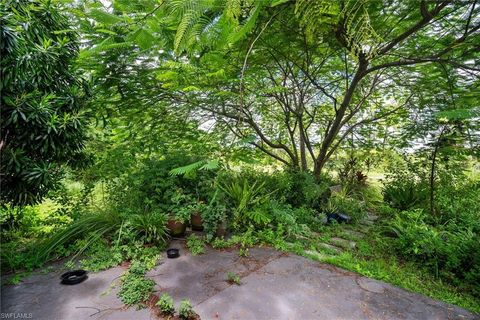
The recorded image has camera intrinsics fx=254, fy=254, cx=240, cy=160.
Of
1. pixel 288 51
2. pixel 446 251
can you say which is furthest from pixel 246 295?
pixel 288 51

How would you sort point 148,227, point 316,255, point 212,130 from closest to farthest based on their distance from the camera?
point 316,255 < point 148,227 < point 212,130

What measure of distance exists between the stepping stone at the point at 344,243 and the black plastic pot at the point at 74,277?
3072mm

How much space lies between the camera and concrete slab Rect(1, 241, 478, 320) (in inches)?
78.5

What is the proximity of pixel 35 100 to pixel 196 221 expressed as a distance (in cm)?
233

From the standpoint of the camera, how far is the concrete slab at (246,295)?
199 cm

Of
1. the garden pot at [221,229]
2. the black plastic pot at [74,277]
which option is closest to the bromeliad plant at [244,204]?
the garden pot at [221,229]

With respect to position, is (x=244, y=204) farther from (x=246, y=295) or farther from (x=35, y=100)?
(x=35, y=100)

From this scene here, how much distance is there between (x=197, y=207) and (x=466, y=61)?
3.94 m

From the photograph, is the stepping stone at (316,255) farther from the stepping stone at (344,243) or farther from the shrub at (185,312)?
the shrub at (185,312)

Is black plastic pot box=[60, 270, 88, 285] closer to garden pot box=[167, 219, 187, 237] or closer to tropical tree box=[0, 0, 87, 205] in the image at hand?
tropical tree box=[0, 0, 87, 205]

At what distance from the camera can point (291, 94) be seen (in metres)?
5.65

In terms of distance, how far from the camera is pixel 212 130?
480cm

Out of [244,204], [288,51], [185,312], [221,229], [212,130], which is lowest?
[185,312]

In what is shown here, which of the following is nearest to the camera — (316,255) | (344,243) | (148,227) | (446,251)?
(446,251)
